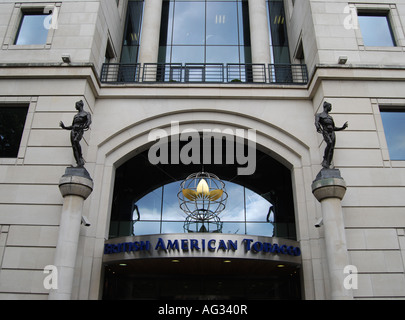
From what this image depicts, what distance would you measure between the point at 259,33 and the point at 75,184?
13.2 m

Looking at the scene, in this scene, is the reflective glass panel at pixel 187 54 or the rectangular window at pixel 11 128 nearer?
the rectangular window at pixel 11 128

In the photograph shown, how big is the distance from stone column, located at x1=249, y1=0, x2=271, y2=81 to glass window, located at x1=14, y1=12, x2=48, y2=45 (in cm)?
1018

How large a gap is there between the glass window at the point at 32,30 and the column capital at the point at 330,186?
13.0 meters

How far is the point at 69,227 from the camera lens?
11273 millimetres

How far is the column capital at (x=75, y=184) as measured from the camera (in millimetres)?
11617

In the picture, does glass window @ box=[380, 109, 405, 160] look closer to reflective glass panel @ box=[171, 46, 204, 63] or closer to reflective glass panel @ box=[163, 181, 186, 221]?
reflective glass panel @ box=[163, 181, 186, 221]

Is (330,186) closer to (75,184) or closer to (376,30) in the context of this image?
(75,184)

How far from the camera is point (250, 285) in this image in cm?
1509
